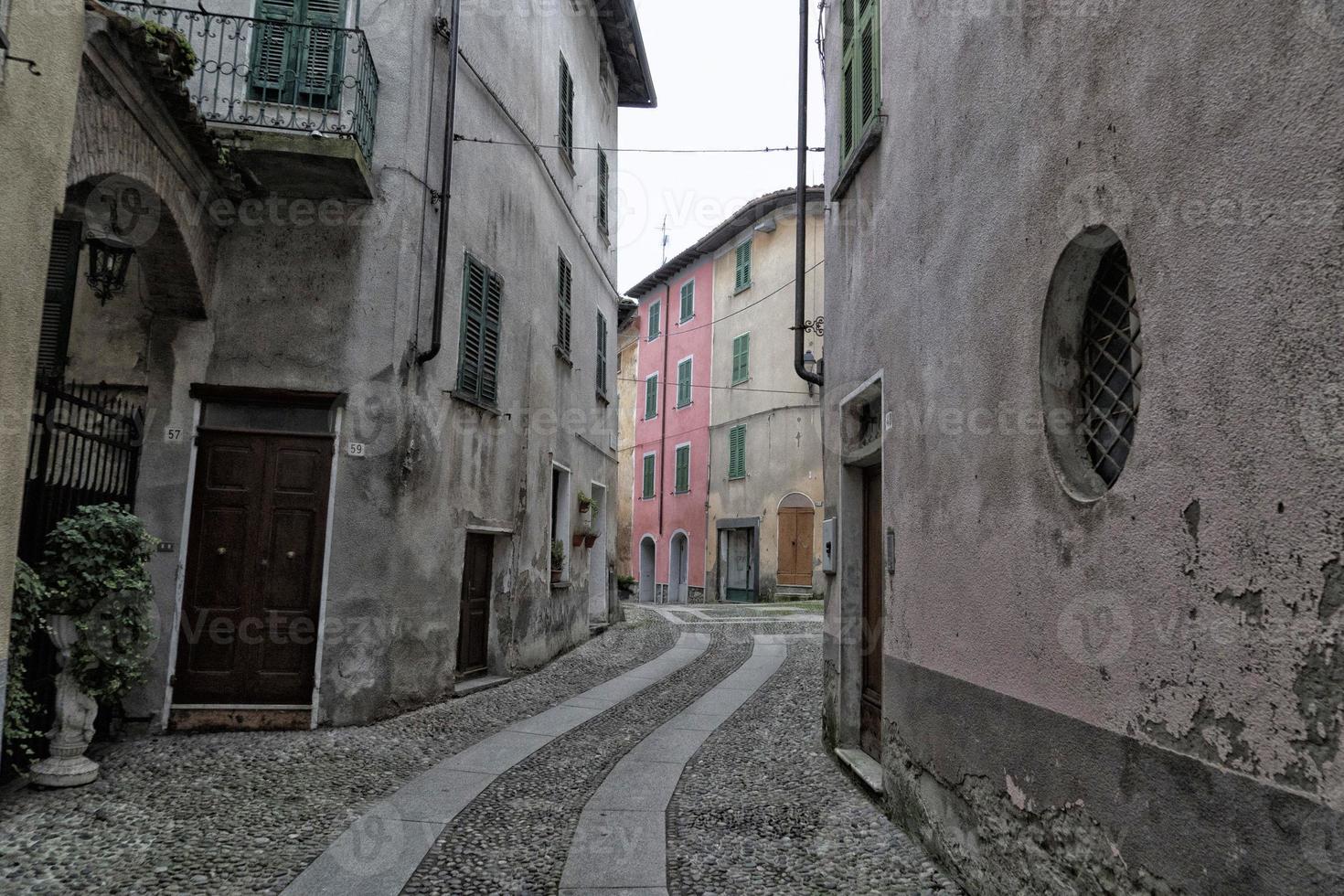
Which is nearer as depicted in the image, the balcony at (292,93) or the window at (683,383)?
the balcony at (292,93)

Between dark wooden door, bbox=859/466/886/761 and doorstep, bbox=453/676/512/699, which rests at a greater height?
dark wooden door, bbox=859/466/886/761

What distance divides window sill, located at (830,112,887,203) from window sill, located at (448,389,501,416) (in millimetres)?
3907

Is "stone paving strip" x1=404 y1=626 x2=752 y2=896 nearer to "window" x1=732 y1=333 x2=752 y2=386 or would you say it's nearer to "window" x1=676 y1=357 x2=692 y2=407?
"window" x1=732 y1=333 x2=752 y2=386

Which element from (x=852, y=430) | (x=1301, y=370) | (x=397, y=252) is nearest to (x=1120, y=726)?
(x=1301, y=370)

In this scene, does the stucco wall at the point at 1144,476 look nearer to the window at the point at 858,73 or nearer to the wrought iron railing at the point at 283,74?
the window at the point at 858,73

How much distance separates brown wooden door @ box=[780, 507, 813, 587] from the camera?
21.7m

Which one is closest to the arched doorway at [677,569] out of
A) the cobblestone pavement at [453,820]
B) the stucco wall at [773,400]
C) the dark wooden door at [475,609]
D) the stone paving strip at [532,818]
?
the stucco wall at [773,400]

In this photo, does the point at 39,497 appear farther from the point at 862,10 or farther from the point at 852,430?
the point at 862,10

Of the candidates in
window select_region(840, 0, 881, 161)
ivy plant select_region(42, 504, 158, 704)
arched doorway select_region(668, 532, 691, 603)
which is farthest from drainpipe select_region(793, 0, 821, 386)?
arched doorway select_region(668, 532, 691, 603)

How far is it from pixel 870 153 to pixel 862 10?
1.33 meters

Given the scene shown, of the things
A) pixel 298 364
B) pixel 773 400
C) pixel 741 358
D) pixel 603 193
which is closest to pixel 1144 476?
pixel 298 364

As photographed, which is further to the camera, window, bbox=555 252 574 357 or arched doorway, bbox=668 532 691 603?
arched doorway, bbox=668 532 691 603

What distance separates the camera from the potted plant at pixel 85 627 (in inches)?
205

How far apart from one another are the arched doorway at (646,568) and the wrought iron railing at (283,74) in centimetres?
2223
